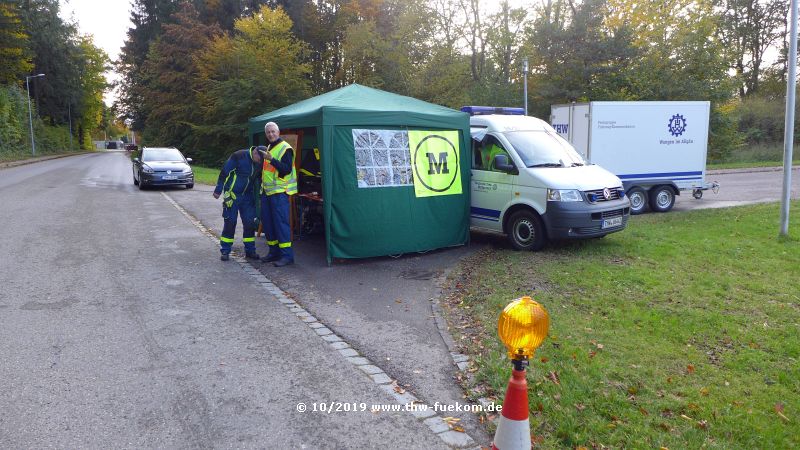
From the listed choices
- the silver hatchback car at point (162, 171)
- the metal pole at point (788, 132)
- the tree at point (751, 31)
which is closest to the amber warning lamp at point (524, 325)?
the metal pole at point (788, 132)

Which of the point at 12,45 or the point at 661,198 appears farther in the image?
the point at 12,45

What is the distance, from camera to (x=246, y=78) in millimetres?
33812

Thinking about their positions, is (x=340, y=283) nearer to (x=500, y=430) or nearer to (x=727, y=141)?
(x=500, y=430)

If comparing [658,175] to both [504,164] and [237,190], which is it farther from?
[237,190]

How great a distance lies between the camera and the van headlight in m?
9.11

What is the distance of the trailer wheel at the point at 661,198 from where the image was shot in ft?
49.2

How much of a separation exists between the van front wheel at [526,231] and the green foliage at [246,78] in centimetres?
2596

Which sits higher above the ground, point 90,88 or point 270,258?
point 90,88

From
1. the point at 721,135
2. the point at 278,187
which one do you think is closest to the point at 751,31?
the point at 721,135

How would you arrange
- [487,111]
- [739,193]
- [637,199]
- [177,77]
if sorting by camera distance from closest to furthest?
[487,111] → [637,199] → [739,193] → [177,77]

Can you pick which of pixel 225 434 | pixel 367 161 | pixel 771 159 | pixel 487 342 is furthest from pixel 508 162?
pixel 771 159

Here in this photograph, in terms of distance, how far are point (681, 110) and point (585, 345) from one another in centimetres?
1184

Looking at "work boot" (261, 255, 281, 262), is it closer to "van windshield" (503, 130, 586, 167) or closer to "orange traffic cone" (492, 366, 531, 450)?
"van windshield" (503, 130, 586, 167)

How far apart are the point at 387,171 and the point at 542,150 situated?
2.80 meters
